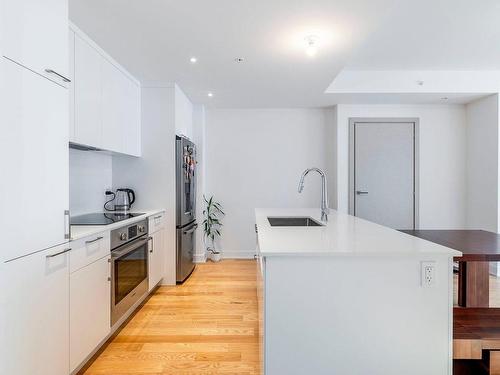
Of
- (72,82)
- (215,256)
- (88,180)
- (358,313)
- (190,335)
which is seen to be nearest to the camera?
(358,313)

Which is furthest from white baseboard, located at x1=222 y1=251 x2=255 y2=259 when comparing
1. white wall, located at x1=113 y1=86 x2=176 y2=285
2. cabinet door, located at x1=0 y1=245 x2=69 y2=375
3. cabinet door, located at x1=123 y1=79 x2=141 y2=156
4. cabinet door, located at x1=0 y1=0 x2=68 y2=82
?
cabinet door, located at x1=0 y1=0 x2=68 y2=82

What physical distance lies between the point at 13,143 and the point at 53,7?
2.63ft

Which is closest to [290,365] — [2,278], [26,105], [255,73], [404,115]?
[2,278]

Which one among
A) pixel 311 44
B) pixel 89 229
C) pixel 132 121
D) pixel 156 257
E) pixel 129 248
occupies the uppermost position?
pixel 311 44

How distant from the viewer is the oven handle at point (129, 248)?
7.32 feet

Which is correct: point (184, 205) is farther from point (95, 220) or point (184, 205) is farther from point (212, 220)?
point (95, 220)

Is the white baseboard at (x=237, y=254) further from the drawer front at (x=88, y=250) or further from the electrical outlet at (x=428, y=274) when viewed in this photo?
the electrical outlet at (x=428, y=274)

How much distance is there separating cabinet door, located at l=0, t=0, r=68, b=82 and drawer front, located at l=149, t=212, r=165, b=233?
1.73 m

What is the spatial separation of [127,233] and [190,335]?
97cm

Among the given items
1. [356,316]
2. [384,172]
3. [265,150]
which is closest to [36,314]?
[356,316]

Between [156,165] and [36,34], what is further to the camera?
[156,165]

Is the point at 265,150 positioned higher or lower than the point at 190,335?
higher

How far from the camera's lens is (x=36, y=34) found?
1.45 metres

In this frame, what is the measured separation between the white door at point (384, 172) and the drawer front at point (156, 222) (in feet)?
9.05
